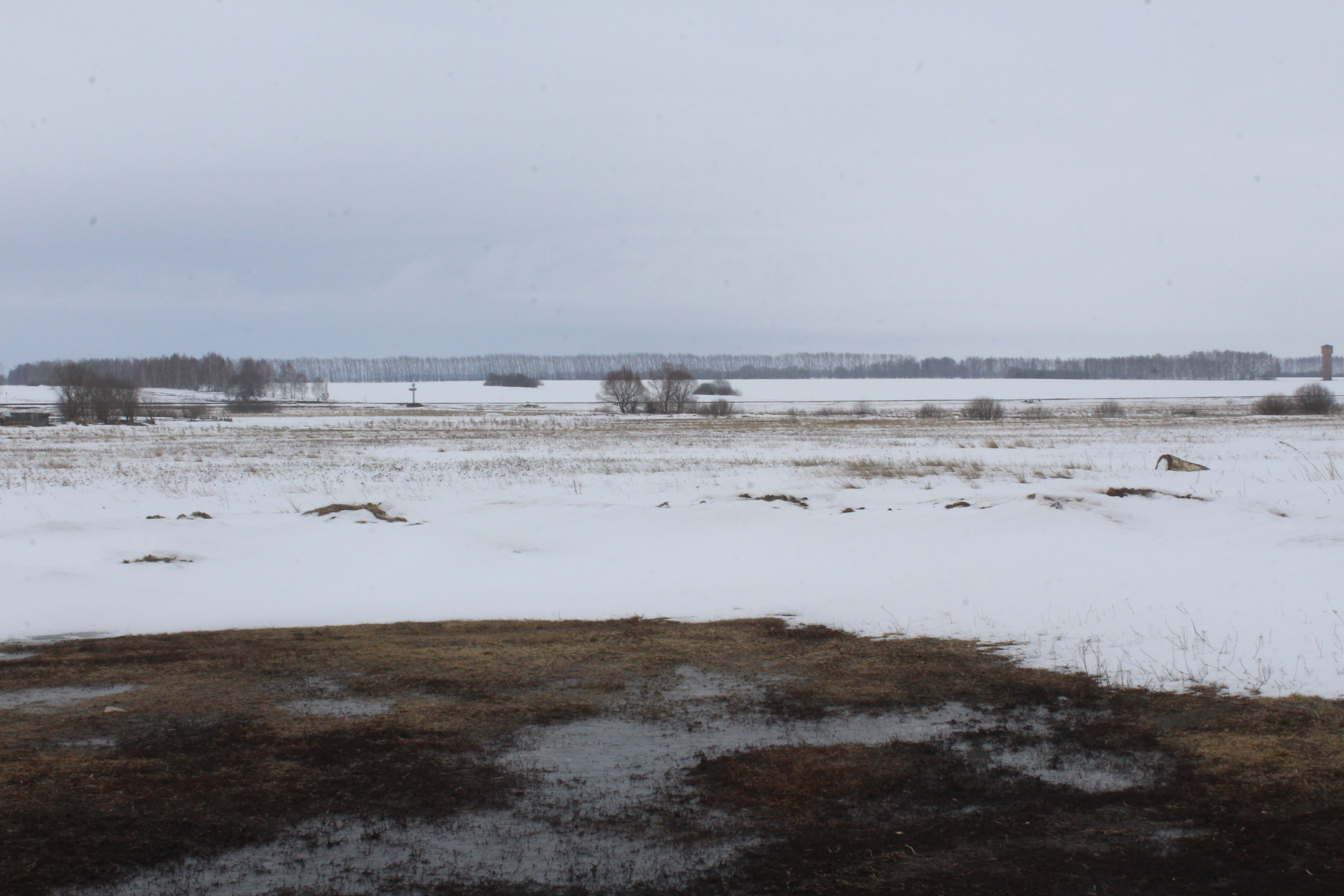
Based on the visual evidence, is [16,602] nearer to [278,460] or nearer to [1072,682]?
[1072,682]

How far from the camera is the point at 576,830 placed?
435 cm

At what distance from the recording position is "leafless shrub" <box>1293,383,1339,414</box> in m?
60.8

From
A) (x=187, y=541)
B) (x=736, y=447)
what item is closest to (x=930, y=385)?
(x=736, y=447)

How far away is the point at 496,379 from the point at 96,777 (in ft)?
497

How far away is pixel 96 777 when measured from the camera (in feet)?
16.1

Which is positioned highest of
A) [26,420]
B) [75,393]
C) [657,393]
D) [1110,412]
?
[75,393]

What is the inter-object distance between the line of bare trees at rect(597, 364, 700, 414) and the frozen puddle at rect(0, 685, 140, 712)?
226ft

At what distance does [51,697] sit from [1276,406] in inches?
2889

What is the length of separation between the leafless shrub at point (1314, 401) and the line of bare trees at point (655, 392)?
4533 cm

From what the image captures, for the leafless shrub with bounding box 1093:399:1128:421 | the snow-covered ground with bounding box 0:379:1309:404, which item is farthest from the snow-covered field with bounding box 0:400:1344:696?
the snow-covered ground with bounding box 0:379:1309:404

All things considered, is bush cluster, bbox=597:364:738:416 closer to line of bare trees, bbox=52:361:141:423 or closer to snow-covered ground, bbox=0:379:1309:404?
snow-covered ground, bbox=0:379:1309:404

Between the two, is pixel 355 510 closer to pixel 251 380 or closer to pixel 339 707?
pixel 339 707

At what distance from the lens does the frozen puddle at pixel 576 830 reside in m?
3.87

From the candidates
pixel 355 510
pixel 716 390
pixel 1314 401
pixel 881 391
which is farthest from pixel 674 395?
pixel 881 391
